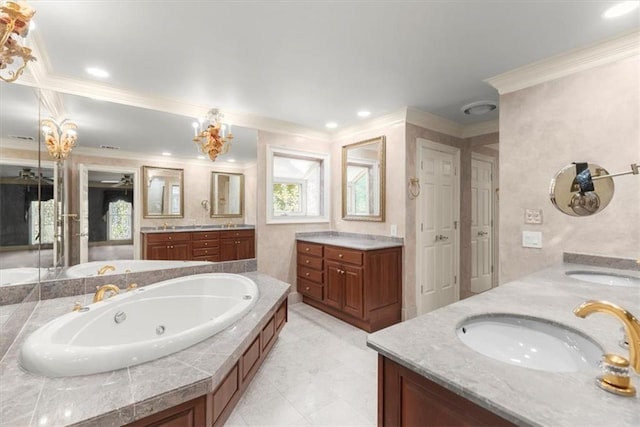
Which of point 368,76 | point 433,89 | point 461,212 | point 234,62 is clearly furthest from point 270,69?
point 461,212

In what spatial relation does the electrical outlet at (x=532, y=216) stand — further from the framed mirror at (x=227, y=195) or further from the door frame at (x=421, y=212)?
the framed mirror at (x=227, y=195)

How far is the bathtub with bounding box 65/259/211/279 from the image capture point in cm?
229

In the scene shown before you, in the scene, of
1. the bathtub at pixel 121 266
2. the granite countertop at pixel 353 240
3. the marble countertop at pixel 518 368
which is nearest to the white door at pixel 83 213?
the bathtub at pixel 121 266

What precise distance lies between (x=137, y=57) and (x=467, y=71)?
2.56 metres

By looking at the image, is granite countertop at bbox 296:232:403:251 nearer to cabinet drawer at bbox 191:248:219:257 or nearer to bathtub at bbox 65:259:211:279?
cabinet drawer at bbox 191:248:219:257

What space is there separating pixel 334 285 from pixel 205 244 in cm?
150

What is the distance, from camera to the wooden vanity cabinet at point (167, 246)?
8.68 feet

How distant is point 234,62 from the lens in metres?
2.12

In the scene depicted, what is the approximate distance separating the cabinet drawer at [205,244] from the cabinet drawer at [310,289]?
123 centimetres

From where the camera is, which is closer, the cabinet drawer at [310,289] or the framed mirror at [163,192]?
the framed mirror at [163,192]

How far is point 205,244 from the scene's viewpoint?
2.96 metres

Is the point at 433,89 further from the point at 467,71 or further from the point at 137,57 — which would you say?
the point at 137,57

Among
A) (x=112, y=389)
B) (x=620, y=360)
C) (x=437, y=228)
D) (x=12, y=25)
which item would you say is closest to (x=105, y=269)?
(x=112, y=389)

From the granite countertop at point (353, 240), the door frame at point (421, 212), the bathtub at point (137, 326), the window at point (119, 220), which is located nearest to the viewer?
the bathtub at point (137, 326)
